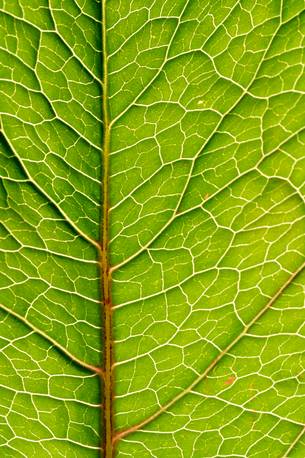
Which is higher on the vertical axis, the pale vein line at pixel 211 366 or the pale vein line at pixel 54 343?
the pale vein line at pixel 54 343

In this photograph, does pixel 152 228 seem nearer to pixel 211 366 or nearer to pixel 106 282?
pixel 106 282

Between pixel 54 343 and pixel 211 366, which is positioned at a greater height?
pixel 54 343

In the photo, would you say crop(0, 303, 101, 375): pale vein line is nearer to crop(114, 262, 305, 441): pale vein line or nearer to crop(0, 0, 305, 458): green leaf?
crop(0, 0, 305, 458): green leaf

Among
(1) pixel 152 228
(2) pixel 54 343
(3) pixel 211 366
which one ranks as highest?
(1) pixel 152 228

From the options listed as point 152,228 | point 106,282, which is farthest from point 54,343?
point 152,228

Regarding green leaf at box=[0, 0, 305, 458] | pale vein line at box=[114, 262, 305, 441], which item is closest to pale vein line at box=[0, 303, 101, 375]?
green leaf at box=[0, 0, 305, 458]

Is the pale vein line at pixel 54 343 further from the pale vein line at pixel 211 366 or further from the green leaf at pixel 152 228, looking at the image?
the pale vein line at pixel 211 366

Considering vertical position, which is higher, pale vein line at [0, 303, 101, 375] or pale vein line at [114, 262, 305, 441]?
pale vein line at [0, 303, 101, 375]

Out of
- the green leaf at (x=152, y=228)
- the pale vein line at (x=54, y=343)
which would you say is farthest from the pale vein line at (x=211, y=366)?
the pale vein line at (x=54, y=343)
